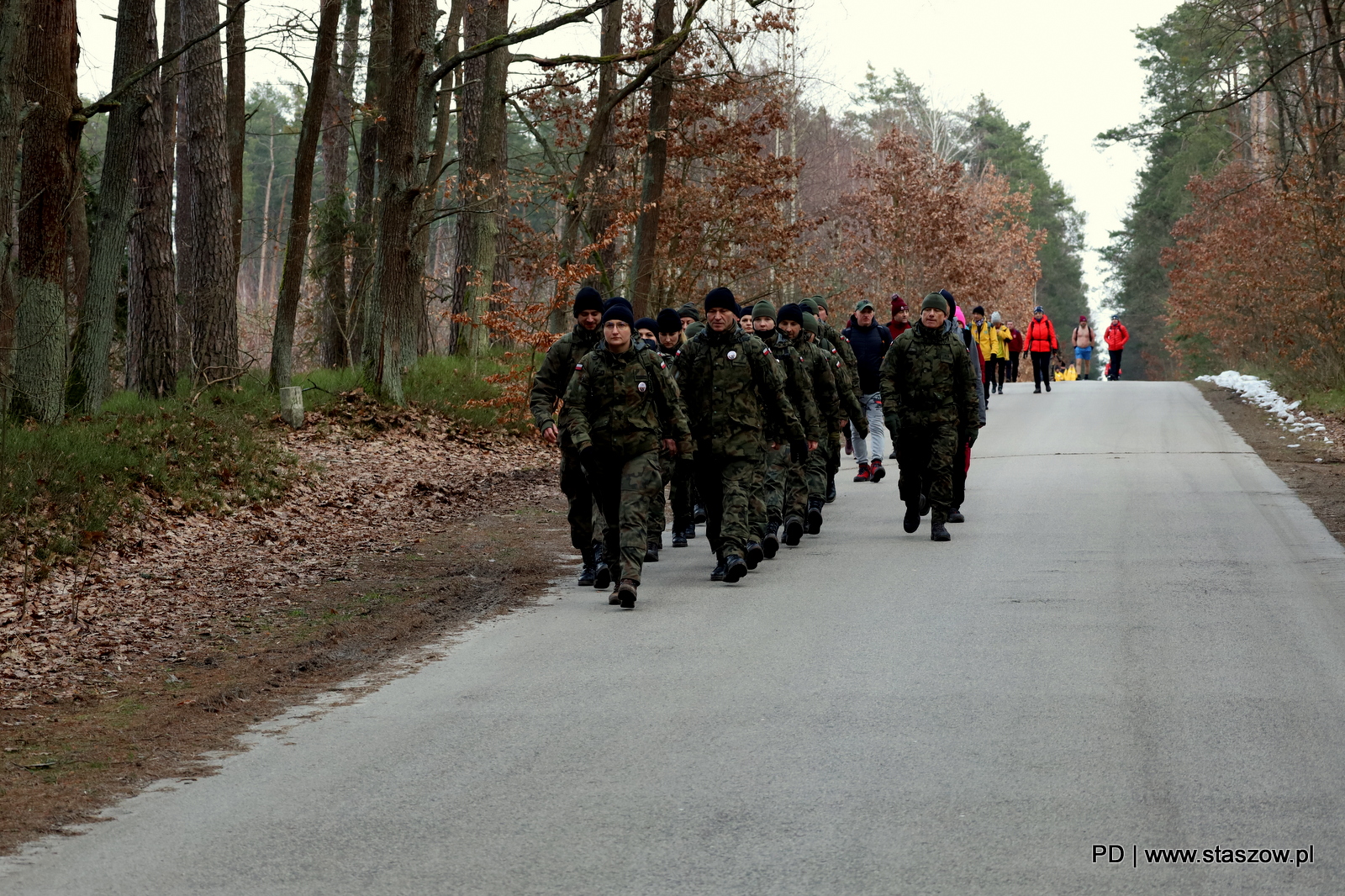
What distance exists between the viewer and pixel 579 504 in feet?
35.9

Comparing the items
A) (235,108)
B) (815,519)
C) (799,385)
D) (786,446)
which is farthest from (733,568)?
(235,108)

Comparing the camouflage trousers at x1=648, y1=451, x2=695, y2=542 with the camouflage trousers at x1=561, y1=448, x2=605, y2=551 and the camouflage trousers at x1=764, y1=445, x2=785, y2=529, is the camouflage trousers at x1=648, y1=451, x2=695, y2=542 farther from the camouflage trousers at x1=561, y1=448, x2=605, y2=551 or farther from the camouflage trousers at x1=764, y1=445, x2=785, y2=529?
the camouflage trousers at x1=764, y1=445, x2=785, y2=529

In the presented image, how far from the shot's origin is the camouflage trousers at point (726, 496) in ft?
35.7

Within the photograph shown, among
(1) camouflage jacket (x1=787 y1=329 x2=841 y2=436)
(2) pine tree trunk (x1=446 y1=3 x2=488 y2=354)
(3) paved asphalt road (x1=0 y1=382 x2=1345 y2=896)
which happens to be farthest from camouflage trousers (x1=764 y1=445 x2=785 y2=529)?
(2) pine tree trunk (x1=446 y1=3 x2=488 y2=354)

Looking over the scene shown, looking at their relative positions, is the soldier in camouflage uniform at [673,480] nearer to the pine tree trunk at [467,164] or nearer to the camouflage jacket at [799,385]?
the camouflage jacket at [799,385]

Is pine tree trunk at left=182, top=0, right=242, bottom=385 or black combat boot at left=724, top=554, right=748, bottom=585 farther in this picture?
pine tree trunk at left=182, top=0, right=242, bottom=385

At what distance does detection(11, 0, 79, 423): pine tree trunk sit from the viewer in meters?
14.3

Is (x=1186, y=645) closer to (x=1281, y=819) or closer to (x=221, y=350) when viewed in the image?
(x=1281, y=819)

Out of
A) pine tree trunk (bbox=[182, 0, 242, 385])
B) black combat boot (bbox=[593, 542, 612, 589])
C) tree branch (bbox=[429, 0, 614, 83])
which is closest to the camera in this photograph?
black combat boot (bbox=[593, 542, 612, 589])

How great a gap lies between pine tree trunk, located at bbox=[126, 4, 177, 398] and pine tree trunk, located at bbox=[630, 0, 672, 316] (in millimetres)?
7877

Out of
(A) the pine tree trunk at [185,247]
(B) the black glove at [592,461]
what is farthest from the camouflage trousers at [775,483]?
(A) the pine tree trunk at [185,247]

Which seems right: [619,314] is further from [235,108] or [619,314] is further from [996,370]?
[996,370]

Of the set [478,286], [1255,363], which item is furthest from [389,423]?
[1255,363]

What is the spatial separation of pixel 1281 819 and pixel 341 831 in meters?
3.38
